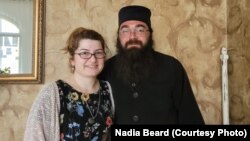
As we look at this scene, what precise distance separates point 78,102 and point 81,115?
0.14 feet

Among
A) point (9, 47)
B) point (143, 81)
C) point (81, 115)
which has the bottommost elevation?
point (81, 115)

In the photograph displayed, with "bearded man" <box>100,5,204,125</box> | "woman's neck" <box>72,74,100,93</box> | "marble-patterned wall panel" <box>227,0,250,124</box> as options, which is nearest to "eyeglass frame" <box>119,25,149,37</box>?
"bearded man" <box>100,5,204,125</box>

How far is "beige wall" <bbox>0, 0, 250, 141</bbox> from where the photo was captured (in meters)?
1.24

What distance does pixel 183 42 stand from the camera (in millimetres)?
1338

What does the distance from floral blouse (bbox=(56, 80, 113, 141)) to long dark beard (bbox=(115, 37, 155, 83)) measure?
0.13 m

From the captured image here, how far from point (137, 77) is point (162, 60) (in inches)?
4.7

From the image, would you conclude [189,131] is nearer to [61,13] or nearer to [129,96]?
[129,96]

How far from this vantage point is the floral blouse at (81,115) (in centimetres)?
112

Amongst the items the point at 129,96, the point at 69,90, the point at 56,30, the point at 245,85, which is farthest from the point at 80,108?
the point at 245,85

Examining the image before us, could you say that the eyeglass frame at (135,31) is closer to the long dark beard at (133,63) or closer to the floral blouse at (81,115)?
the long dark beard at (133,63)

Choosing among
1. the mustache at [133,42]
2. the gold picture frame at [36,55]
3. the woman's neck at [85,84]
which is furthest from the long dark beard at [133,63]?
the gold picture frame at [36,55]

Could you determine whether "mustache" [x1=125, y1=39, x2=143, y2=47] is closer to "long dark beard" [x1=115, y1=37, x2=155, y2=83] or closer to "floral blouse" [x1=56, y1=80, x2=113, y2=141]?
"long dark beard" [x1=115, y1=37, x2=155, y2=83]

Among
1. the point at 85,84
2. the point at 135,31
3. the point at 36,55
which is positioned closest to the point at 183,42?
the point at 135,31

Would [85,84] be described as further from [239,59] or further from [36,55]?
[239,59]
